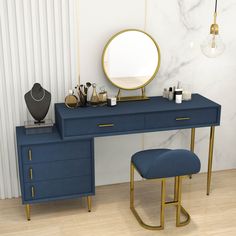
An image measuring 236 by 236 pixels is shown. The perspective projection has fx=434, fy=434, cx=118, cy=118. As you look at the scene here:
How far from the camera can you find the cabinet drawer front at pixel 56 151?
9.65 ft

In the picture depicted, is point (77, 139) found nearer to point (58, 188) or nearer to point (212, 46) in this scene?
point (58, 188)

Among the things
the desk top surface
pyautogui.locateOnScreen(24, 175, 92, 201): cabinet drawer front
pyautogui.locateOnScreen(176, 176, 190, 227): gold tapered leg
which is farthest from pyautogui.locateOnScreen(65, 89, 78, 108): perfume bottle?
pyautogui.locateOnScreen(176, 176, 190, 227): gold tapered leg

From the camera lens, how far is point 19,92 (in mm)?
3203

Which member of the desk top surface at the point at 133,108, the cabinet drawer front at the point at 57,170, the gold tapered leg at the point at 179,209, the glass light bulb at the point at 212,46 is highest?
the glass light bulb at the point at 212,46

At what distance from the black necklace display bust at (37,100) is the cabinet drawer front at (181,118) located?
72 centimetres

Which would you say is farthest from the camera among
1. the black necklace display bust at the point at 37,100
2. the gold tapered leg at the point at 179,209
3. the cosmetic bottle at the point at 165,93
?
the cosmetic bottle at the point at 165,93

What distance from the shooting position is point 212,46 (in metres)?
3.22

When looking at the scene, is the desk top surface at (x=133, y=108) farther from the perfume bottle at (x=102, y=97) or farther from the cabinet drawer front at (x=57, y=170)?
the cabinet drawer front at (x=57, y=170)

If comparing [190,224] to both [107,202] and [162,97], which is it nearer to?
[107,202]

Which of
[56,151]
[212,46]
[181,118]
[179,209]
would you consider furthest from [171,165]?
[212,46]

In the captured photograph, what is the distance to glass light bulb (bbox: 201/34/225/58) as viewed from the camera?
3.22 metres

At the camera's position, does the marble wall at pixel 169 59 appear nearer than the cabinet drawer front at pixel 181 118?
No

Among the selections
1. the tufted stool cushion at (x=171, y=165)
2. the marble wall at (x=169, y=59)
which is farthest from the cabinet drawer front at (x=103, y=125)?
the marble wall at (x=169, y=59)

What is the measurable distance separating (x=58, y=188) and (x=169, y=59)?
1344 mm
